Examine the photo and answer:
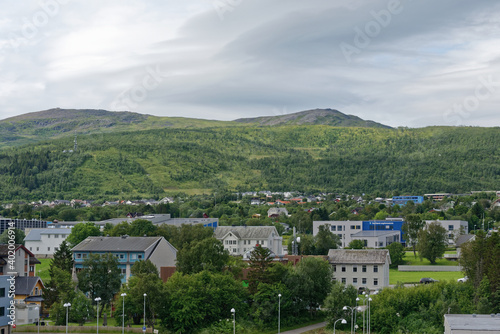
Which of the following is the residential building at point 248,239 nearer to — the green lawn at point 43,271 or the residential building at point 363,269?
the green lawn at point 43,271

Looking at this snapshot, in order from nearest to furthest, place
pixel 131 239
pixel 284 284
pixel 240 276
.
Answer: pixel 284 284
pixel 240 276
pixel 131 239

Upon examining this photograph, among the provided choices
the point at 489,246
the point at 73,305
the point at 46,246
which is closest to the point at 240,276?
the point at 73,305

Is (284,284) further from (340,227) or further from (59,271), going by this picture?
(340,227)

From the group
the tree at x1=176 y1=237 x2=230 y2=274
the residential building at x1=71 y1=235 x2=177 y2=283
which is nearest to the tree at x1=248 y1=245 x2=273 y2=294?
the tree at x1=176 y1=237 x2=230 y2=274

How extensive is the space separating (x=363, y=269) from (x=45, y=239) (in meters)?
66.5

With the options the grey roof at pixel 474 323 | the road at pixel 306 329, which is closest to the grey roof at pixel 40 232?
the road at pixel 306 329

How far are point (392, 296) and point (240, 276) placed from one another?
1590 cm

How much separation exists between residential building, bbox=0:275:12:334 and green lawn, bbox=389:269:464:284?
4592cm

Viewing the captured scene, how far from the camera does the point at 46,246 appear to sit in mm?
115000

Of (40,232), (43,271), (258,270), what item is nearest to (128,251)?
(43,271)

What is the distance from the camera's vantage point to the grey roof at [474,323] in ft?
127

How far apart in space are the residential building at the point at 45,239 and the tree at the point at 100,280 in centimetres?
5468

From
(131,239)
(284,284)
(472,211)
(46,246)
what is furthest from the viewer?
(472,211)

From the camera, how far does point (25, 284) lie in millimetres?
59031
